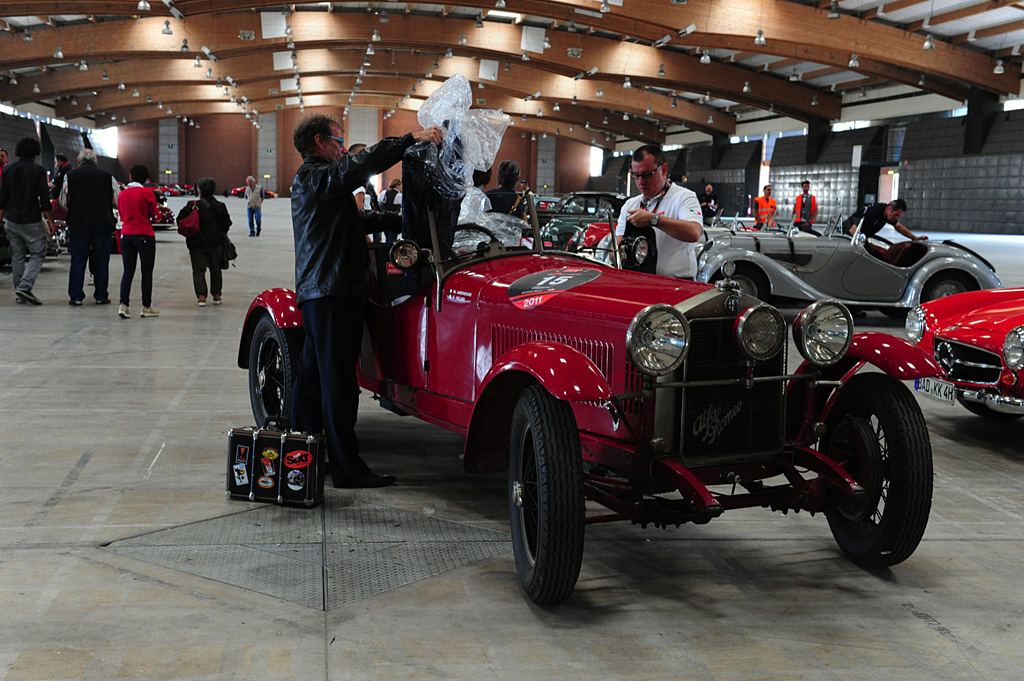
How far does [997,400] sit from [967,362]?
0.37m

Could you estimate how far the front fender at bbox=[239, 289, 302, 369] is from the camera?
483 centimetres

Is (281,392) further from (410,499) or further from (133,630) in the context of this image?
(133,630)

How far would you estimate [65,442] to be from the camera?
493cm

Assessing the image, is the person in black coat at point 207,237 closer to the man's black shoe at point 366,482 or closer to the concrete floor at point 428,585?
the concrete floor at point 428,585

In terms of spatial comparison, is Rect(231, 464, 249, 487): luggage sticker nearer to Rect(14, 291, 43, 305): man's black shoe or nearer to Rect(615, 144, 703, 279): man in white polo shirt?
Rect(615, 144, 703, 279): man in white polo shirt

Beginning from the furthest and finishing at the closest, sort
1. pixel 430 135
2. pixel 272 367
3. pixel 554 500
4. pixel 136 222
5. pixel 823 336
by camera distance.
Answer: pixel 136 222 < pixel 272 367 < pixel 430 135 < pixel 823 336 < pixel 554 500

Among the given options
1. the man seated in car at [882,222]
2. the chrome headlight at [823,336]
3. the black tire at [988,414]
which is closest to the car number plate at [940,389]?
the black tire at [988,414]

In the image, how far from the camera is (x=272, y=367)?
5.15 m

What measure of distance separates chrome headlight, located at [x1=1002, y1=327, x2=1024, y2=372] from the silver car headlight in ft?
2.55

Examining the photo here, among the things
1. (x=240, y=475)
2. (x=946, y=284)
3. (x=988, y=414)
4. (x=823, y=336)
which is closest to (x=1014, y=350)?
(x=988, y=414)

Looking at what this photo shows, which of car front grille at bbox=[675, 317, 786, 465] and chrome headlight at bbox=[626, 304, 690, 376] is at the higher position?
chrome headlight at bbox=[626, 304, 690, 376]

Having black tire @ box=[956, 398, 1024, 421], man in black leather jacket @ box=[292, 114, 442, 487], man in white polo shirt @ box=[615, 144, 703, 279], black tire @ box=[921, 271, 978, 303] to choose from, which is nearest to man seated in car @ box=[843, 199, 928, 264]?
black tire @ box=[921, 271, 978, 303]

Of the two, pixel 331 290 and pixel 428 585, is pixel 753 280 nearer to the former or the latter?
pixel 331 290

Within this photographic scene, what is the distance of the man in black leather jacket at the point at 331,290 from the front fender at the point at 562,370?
1.21m
